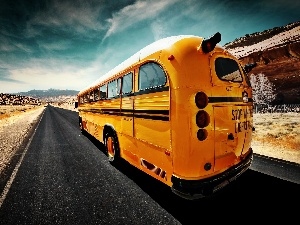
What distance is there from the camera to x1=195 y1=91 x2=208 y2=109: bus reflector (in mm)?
3303

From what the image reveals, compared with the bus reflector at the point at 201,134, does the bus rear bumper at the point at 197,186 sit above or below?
below

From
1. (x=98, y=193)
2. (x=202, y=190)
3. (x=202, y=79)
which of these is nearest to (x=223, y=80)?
(x=202, y=79)

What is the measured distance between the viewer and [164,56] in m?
3.65

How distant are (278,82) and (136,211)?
44.9 metres

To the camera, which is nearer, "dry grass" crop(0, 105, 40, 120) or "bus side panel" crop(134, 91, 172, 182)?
"bus side panel" crop(134, 91, 172, 182)

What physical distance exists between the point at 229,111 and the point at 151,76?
1.52 metres

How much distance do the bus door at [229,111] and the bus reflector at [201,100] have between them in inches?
4.2

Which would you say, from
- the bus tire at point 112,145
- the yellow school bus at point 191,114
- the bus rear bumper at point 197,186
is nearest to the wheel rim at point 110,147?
the bus tire at point 112,145

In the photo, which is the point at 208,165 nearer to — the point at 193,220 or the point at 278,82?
the point at 193,220

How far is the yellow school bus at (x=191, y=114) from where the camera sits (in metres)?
3.30

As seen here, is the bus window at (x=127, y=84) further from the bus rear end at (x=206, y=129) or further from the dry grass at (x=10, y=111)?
the dry grass at (x=10, y=111)

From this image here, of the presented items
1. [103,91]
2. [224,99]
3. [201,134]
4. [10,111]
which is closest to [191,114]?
[201,134]

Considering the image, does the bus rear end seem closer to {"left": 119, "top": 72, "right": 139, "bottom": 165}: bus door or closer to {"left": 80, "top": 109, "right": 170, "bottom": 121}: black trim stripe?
{"left": 80, "top": 109, "right": 170, "bottom": 121}: black trim stripe

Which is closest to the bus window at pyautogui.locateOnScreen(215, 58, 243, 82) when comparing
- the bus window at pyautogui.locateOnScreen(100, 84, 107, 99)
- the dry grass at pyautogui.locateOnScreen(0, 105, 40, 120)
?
the bus window at pyautogui.locateOnScreen(100, 84, 107, 99)
